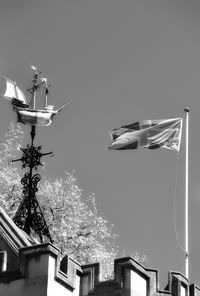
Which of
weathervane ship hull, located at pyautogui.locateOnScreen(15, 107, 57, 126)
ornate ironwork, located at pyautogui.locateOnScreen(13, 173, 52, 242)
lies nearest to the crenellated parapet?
ornate ironwork, located at pyautogui.locateOnScreen(13, 173, 52, 242)

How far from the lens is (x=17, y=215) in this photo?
39531 mm

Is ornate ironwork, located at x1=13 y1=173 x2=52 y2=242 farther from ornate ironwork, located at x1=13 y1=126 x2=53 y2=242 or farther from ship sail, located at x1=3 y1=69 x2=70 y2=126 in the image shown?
ship sail, located at x1=3 y1=69 x2=70 y2=126

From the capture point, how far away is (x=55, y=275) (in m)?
31.7

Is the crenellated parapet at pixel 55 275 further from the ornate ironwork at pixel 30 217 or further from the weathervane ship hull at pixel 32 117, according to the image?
the weathervane ship hull at pixel 32 117

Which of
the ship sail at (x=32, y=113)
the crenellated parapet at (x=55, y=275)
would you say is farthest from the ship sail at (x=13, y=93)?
the crenellated parapet at (x=55, y=275)

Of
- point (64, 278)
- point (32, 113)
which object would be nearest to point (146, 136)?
point (32, 113)

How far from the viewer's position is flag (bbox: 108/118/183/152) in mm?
42562

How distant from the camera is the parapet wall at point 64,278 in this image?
3166 cm

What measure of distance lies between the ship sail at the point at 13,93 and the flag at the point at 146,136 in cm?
538

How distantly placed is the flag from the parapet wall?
31.1ft

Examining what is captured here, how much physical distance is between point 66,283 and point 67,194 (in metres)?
22.8

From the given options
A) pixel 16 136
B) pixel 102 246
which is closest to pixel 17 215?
pixel 102 246

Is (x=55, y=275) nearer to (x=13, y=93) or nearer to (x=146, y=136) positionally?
(x=146, y=136)

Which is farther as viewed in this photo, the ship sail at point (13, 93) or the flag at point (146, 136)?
the ship sail at point (13, 93)
